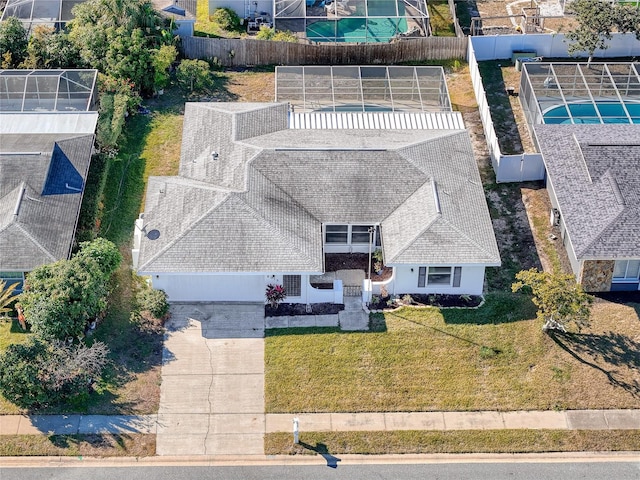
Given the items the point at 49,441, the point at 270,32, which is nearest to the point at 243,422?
the point at 49,441

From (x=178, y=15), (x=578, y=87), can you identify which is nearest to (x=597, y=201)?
(x=578, y=87)

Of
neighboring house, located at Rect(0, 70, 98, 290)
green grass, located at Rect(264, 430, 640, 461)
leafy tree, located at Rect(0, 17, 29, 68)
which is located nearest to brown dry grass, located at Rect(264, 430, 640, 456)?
green grass, located at Rect(264, 430, 640, 461)

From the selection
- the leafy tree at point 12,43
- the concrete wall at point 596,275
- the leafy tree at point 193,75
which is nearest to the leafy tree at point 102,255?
the leafy tree at point 193,75

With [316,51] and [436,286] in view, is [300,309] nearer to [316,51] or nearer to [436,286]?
[436,286]

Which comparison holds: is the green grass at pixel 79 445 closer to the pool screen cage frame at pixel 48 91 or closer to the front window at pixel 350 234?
the front window at pixel 350 234

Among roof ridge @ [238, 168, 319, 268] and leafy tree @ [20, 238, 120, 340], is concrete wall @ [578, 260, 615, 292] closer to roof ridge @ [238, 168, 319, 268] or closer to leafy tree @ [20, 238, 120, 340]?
roof ridge @ [238, 168, 319, 268]
